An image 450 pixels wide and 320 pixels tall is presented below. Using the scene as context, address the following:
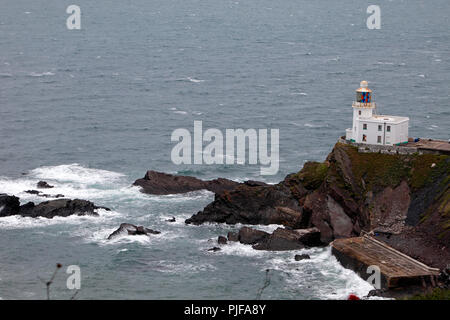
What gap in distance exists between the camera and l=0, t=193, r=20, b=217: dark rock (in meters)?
96.1

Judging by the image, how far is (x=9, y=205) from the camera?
316 feet

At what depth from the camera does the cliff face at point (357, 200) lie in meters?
81.9

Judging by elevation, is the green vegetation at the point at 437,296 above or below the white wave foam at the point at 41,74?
below

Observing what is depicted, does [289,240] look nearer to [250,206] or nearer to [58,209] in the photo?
[250,206]

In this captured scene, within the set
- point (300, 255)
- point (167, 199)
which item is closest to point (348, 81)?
point (167, 199)

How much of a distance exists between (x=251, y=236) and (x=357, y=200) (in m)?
12.9

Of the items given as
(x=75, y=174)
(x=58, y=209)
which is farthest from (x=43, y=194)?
(x=75, y=174)

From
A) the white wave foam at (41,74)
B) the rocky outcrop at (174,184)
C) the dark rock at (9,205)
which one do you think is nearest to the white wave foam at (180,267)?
the dark rock at (9,205)

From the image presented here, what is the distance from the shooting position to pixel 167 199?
104 meters

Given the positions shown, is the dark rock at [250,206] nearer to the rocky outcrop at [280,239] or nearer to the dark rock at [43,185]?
the rocky outcrop at [280,239]

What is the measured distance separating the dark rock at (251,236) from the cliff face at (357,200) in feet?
15.7

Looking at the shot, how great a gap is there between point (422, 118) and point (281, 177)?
4526cm

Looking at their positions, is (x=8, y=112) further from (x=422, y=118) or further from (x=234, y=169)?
(x=422, y=118)

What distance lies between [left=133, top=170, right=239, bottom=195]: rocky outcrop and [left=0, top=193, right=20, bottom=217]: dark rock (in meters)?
17.8
